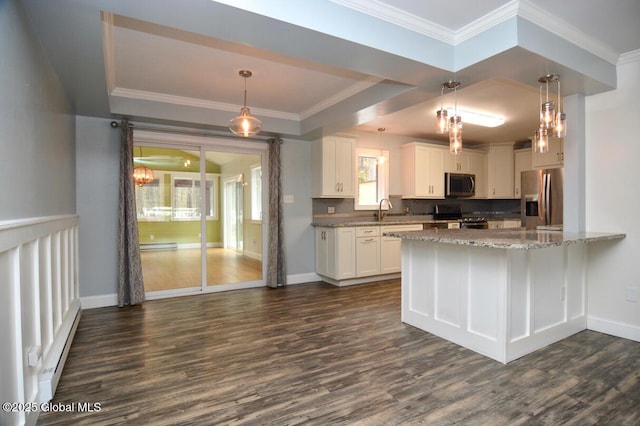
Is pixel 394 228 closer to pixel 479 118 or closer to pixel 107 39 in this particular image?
pixel 479 118

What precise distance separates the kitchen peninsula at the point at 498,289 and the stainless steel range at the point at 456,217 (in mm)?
3075

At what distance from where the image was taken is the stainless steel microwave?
6375mm

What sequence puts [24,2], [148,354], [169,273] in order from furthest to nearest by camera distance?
[169,273]
[148,354]
[24,2]

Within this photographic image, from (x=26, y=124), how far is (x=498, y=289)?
3241 millimetres

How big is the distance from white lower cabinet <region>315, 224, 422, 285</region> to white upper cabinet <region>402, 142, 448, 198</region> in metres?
0.91

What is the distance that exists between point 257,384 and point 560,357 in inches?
90.9

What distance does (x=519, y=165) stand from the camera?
656 centimetres

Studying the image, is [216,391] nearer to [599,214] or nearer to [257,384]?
[257,384]

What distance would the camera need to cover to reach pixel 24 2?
5.80 feet

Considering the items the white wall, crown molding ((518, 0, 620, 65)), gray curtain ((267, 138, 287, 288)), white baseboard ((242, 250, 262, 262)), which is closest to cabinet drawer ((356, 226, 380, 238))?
gray curtain ((267, 138, 287, 288))

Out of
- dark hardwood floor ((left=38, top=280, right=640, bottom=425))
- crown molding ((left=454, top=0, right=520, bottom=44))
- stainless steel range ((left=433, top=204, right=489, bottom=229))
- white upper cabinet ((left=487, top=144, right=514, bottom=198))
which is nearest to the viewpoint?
dark hardwood floor ((left=38, top=280, right=640, bottom=425))

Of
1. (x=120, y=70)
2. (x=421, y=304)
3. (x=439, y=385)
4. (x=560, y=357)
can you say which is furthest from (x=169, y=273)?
(x=560, y=357)

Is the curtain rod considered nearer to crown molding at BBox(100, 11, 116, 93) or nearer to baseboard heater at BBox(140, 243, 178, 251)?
crown molding at BBox(100, 11, 116, 93)

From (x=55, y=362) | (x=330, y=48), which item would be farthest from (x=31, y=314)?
(x=330, y=48)
